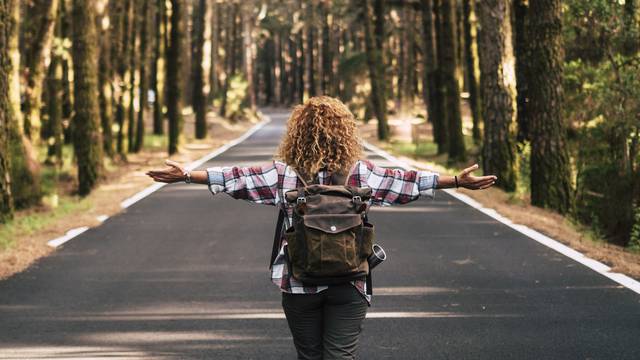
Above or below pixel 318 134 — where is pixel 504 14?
above

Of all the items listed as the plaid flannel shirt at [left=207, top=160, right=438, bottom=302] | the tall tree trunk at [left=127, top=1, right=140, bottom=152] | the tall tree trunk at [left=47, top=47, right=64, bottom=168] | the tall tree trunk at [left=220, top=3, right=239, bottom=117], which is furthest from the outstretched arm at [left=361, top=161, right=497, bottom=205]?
the tall tree trunk at [left=220, top=3, right=239, bottom=117]

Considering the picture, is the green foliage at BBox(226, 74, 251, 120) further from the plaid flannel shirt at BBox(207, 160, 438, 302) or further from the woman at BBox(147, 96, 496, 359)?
the woman at BBox(147, 96, 496, 359)

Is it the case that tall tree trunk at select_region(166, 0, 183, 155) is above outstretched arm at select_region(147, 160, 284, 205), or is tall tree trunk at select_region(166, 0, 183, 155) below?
above

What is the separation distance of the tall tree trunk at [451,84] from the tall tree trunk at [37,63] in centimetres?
1111

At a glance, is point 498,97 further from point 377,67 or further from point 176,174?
point 377,67

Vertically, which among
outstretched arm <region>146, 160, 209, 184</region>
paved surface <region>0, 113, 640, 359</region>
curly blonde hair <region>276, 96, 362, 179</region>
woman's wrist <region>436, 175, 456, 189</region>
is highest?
curly blonde hair <region>276, 96, 362, 179</region>

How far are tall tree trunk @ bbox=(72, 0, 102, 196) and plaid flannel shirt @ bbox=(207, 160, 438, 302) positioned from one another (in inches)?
783

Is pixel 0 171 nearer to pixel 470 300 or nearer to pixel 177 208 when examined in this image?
pixel 177 208

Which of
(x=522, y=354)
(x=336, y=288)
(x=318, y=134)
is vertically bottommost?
(x=522, y=354)

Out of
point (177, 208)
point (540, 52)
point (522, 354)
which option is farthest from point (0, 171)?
point (522, 354)

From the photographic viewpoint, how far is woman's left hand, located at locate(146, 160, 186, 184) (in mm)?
5641

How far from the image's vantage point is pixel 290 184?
17.4 ft

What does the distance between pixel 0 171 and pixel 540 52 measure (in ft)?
30.0

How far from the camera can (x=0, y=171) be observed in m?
17.7
